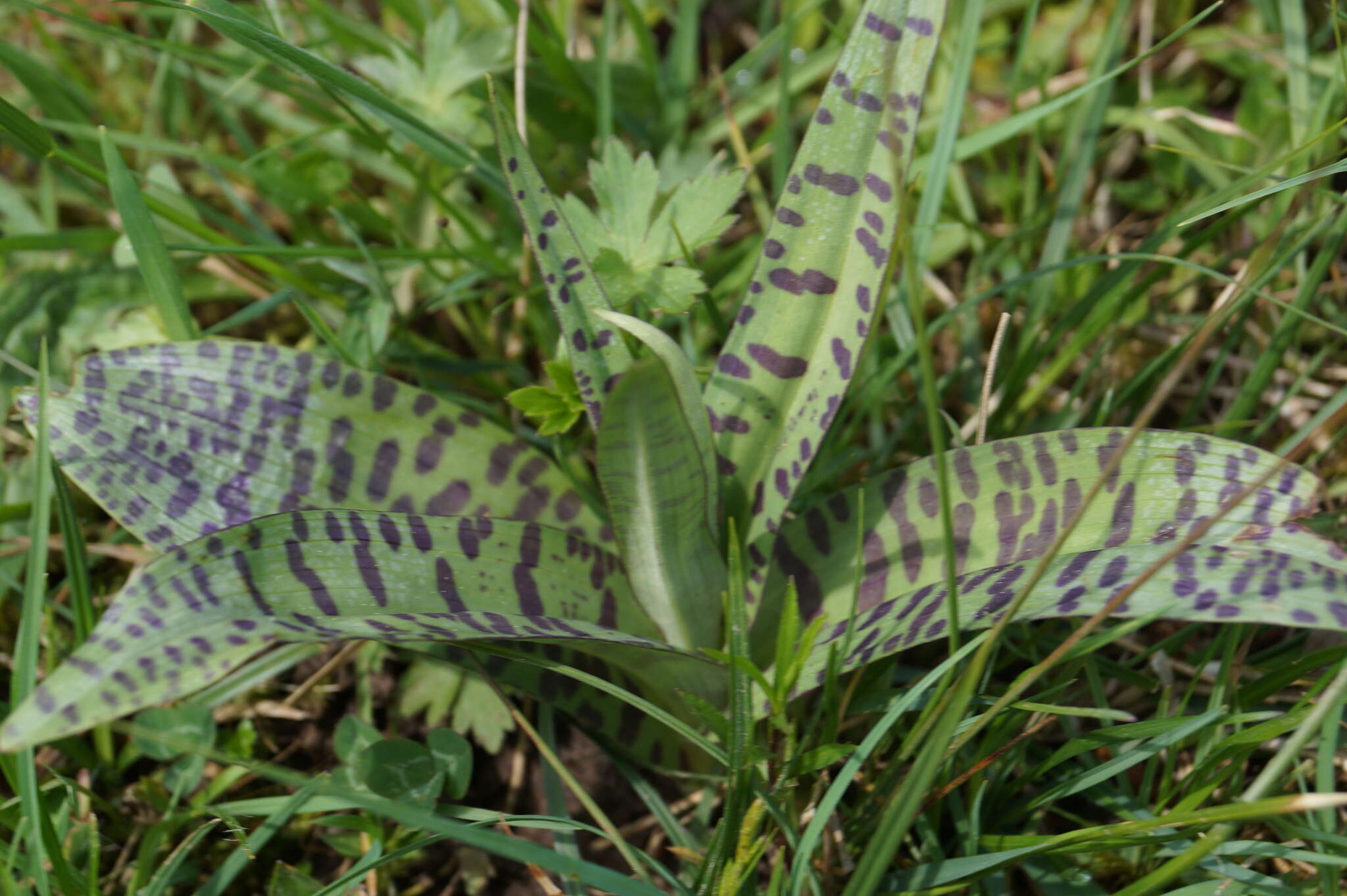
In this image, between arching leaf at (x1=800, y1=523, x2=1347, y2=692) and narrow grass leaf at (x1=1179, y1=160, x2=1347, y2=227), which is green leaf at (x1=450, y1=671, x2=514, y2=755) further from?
narrow grass leaf at (x1=1179, y1=160, x2=1347, y2=227)

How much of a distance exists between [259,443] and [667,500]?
2.02 ft

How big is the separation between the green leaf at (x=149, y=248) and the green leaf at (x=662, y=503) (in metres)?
0.86

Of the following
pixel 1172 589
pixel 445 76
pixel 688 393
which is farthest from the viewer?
pixel 445 76

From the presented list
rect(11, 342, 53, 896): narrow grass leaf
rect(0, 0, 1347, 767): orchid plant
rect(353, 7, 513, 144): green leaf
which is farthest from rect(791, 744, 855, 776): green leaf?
rect(353, 7, 513, 144): green leaf

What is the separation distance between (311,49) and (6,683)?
1446 mm

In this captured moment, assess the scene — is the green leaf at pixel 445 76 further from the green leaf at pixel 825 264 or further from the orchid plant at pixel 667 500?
the green leaf at pixel 825 264

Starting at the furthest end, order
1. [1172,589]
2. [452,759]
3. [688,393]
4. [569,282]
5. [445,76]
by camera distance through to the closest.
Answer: [445,76] < [452,759] < [569,282] < [688,393] < [1172,589]

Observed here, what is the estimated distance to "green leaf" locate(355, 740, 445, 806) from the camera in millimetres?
1662

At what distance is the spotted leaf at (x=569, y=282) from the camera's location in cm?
133

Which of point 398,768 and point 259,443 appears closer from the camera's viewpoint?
point 259,443

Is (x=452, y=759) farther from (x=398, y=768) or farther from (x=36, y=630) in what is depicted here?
(x=36, y=630)

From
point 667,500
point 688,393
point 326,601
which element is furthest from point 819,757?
point 326,601

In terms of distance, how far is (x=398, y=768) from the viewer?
1685 millimetres

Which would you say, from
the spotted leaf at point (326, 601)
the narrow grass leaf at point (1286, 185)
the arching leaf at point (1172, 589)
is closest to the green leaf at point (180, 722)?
the spotted leaf at point (326, 601)
